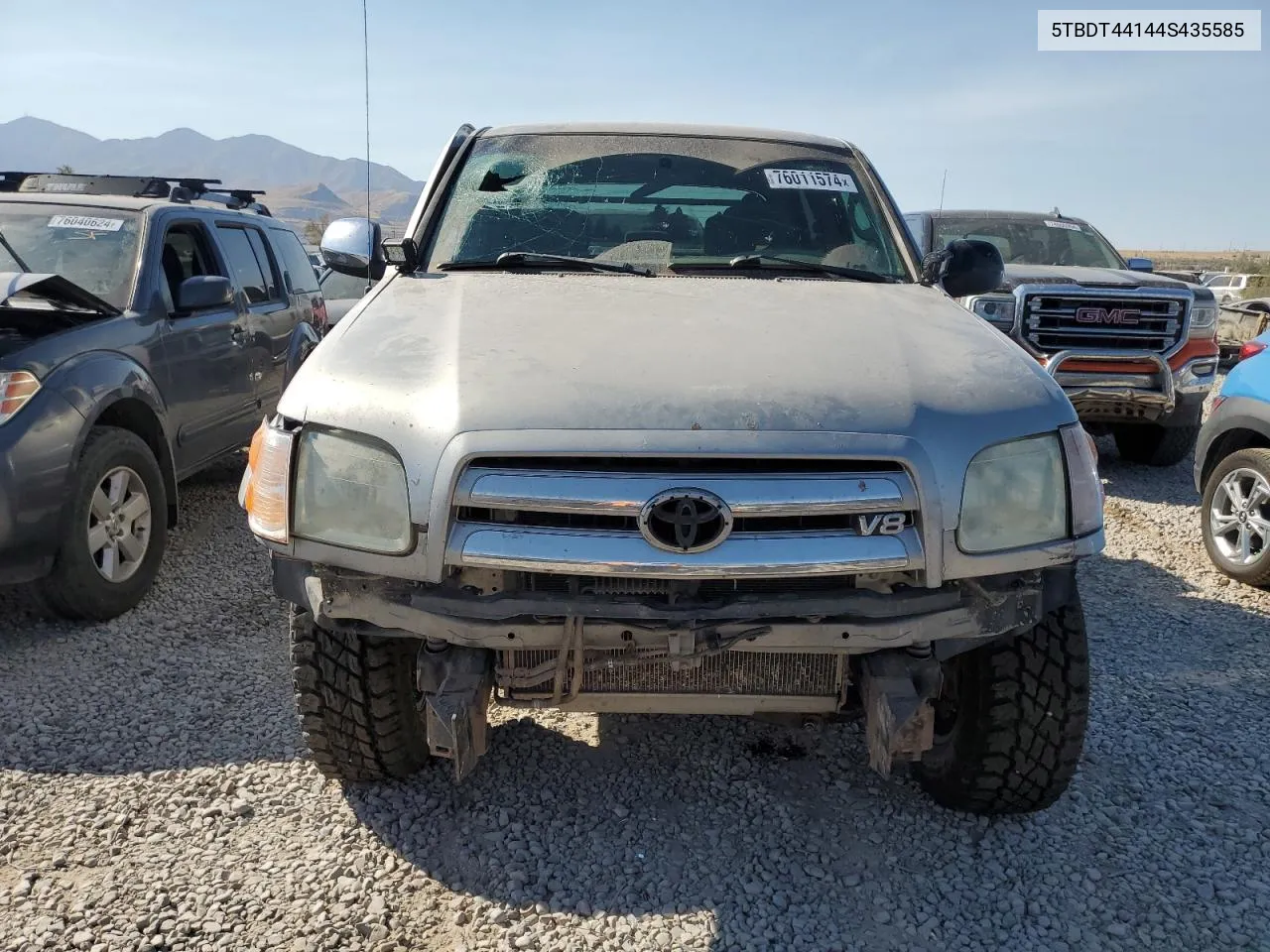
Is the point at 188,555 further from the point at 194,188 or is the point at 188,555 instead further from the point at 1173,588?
the point at 1173,588

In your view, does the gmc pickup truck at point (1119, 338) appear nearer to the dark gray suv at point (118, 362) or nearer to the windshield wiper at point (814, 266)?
the windshield wiper at point (814, 266)

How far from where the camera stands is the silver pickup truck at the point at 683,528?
2066mm

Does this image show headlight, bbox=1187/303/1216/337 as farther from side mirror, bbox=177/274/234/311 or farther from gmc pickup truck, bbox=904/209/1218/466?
side mirror, bbox=177/274/234/311

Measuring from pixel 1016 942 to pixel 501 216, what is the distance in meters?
2.77

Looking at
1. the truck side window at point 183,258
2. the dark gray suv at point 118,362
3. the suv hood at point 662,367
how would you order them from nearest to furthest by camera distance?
the suv hood at point 662,367 → the dark gray suv at point 118,362 → the truck side window at point 183,258

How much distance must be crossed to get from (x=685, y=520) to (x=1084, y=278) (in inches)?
248

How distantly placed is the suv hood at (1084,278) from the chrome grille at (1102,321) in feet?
0.47

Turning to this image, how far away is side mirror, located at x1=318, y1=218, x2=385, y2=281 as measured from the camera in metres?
3.47

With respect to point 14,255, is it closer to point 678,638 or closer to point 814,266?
point 814,266

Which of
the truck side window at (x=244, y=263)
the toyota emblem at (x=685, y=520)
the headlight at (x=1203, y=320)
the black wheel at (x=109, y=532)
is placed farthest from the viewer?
the headlight at (x=1203, y=320)

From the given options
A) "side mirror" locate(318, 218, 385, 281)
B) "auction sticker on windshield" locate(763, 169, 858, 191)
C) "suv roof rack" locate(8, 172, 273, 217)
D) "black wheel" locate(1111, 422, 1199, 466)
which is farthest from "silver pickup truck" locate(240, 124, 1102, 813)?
"black wheel" locate(1111, 422, 1199, 466)

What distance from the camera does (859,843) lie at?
8.73ft

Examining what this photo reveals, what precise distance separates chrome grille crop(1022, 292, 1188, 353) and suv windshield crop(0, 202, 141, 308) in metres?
5.94

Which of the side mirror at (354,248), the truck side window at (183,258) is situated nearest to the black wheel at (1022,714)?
the side mirror at (354,248)
